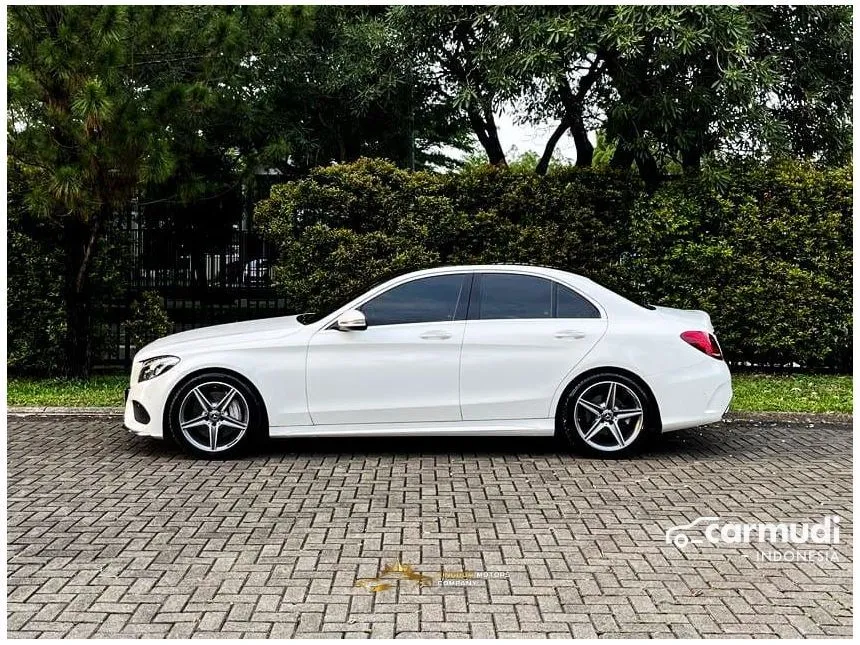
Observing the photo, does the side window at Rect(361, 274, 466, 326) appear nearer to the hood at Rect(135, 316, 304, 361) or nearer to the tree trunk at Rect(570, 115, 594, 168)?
the hood at Rect(135, 316, 304, 361)

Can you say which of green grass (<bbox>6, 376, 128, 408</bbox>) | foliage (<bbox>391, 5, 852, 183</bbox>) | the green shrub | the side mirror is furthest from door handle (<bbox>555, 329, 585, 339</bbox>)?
the green shrub

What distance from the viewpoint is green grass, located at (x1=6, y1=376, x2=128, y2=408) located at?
11.3 meters

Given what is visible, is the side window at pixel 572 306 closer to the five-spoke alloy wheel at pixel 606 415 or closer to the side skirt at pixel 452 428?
the five-spoke alloy wheel at pixel 606 415

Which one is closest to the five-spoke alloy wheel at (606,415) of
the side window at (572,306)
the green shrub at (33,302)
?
the side window at (572,306)

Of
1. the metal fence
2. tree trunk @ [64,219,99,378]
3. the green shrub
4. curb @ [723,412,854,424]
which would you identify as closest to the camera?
curb @ [723,412,854,424]

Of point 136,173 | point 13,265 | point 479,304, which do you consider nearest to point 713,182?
point 479,304

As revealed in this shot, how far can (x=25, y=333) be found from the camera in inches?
536

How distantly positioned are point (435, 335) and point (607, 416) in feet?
5.30

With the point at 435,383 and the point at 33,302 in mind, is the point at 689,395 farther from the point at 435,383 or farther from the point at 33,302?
the point at 33,302

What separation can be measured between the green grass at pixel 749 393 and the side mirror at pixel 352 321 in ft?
12.6

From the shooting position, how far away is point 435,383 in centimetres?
855

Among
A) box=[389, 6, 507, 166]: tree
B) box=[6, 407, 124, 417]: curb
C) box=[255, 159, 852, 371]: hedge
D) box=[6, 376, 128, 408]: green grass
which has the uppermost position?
box=[389, 6, 507, 166]: tree

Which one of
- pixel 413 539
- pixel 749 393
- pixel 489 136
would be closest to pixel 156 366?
pixel 413 539

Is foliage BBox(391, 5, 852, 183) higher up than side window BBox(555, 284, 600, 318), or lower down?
higher up
